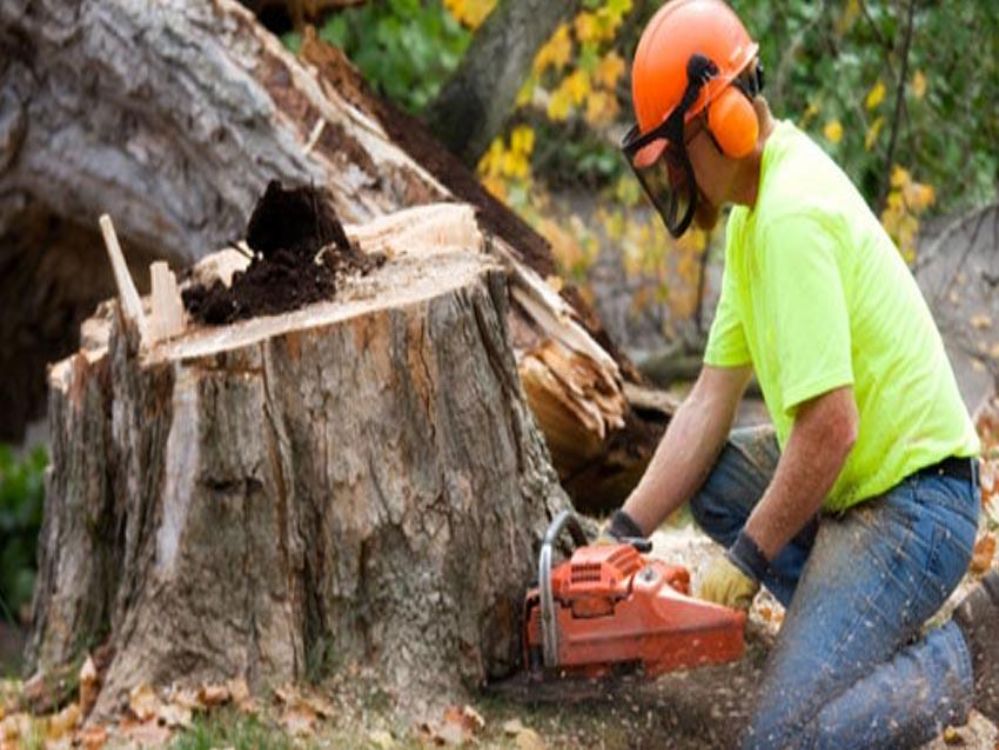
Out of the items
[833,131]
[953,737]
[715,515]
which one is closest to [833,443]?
[715,515]

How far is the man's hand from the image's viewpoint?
4453 mm

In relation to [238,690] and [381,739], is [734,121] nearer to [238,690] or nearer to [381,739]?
[381,739]

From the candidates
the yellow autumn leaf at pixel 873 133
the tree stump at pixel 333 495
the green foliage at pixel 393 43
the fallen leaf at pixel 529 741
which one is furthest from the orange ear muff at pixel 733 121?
the green foliage at pixel 393 43

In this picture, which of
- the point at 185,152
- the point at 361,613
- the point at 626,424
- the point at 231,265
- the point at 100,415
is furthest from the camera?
the point at 185,152

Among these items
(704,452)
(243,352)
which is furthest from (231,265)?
(704,452)

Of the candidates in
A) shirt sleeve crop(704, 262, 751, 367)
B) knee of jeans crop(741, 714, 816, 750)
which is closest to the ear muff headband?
shirt sleeve crop(704, 262, 751, 367)

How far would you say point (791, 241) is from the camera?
4250 millimetres

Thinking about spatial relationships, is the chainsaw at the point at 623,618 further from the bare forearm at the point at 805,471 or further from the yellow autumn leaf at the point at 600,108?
the yellow autumn leaf at the point at 600,108

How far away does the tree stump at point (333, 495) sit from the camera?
15.0 ft

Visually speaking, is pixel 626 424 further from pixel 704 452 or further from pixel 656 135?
pixel 656 135

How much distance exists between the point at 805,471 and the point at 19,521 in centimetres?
Answer: 666

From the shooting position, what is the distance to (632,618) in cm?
454

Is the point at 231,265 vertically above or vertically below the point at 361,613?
above

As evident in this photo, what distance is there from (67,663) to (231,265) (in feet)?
3.88
